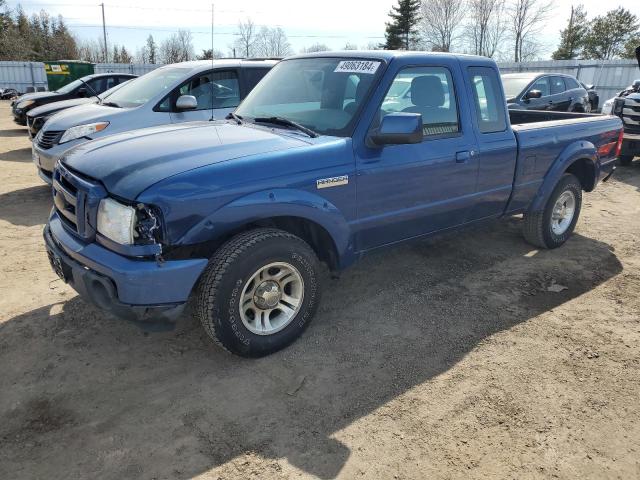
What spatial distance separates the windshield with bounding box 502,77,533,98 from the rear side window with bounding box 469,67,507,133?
264 inches

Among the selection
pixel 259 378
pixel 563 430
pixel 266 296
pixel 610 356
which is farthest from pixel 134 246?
pixel 610 356

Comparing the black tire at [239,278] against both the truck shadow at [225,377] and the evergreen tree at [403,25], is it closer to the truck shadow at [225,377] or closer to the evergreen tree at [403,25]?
the truck shadow at [225,377]

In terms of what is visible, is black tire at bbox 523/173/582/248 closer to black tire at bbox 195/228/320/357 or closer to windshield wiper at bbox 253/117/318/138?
windshield wiper at bbox 253/117/318/138

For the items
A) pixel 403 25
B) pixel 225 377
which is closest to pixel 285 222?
pixel 225 377

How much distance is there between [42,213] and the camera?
6.36 m

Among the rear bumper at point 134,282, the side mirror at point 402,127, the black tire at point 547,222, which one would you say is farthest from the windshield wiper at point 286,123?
the black tire at point 547,222

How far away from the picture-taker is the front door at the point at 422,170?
3.64 metres

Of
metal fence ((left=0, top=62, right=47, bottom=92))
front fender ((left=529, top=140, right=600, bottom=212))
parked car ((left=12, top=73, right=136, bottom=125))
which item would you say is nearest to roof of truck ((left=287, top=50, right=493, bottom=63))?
front fender ((left=529, top=140, right=600, bottom=212))

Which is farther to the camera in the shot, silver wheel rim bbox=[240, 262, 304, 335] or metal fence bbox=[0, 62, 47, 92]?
metal fence bbox=[0, 62, 47, 92]

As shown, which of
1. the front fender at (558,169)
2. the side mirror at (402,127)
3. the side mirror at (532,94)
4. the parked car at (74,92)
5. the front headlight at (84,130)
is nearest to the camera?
the side mirror at (402,127)

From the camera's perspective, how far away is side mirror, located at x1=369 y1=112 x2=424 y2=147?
3338 millimetres

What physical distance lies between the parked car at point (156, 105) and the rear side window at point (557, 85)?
7252 millimetres

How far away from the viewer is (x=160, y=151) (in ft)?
10.4

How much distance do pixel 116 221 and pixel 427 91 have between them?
259 centimetres
